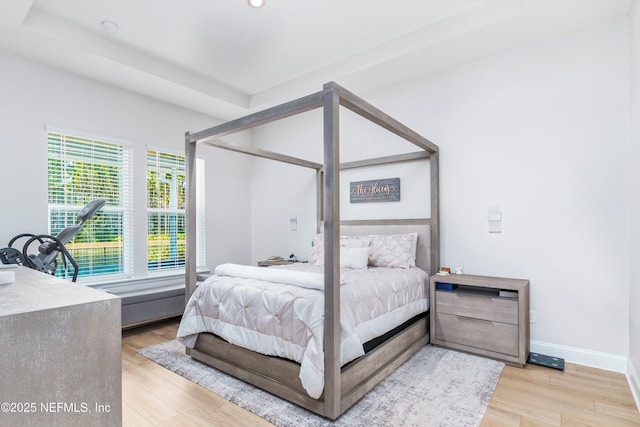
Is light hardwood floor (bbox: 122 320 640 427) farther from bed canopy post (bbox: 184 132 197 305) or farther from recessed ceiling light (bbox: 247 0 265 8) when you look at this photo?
recessed ceiling light (bbox: 247 0 265 8)

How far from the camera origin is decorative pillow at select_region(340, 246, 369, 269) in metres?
3.59

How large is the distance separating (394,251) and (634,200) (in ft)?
6.52

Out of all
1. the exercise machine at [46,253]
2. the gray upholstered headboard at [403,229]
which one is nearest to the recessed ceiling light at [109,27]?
the exercise machine at [46,253]

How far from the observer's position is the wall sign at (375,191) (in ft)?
13.5

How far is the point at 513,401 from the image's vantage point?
2355 mm

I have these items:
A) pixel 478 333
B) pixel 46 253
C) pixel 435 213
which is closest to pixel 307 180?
pixel 435 213

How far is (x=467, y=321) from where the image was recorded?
10.5 ft

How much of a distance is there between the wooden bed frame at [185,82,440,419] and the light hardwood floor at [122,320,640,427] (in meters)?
0.27

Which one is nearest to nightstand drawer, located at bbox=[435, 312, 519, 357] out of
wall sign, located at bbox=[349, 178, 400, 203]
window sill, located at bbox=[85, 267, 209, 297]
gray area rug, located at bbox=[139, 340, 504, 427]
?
gray area rug, located at bbox=[139, 340, 504, 427]

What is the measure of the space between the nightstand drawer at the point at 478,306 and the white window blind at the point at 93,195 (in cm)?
368

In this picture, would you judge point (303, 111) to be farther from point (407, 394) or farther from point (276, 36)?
point (407, 394)

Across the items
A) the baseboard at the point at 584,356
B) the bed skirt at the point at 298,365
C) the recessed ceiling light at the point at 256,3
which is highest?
the recessed ceiling light at the point at 256,3

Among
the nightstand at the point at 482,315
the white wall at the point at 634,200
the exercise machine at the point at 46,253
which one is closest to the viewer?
the white wall at the point at 634,200

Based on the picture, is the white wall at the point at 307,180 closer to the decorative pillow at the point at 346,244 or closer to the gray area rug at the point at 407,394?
the decorative pillow at the point at 346,244
